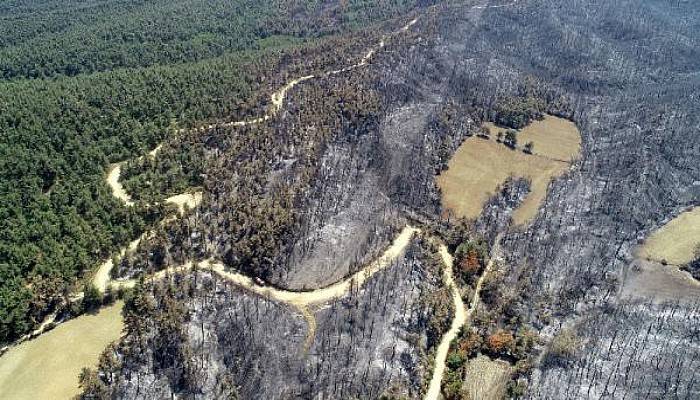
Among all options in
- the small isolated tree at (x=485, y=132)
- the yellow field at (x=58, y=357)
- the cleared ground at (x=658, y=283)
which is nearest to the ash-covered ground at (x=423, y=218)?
the cleared ground at (x=658, y=283)

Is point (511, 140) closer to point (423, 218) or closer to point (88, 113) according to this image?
point (423, 218)

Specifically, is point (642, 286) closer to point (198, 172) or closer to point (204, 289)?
point (204, 289)

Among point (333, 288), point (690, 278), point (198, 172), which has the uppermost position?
point (198, 172)

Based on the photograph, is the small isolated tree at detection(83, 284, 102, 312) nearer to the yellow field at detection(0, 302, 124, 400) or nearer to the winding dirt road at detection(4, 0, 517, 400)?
the yellow field at detection(0, 302, 124, 400)

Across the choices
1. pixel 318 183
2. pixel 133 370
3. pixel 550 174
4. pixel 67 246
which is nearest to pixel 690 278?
pixel 550 174

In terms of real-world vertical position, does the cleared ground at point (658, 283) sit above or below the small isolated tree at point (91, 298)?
below

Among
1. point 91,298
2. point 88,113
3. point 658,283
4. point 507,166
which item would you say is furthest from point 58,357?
point 658,283

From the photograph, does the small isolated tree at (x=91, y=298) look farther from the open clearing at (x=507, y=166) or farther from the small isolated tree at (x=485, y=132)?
the small isolated tree at (x=485, y=132)
